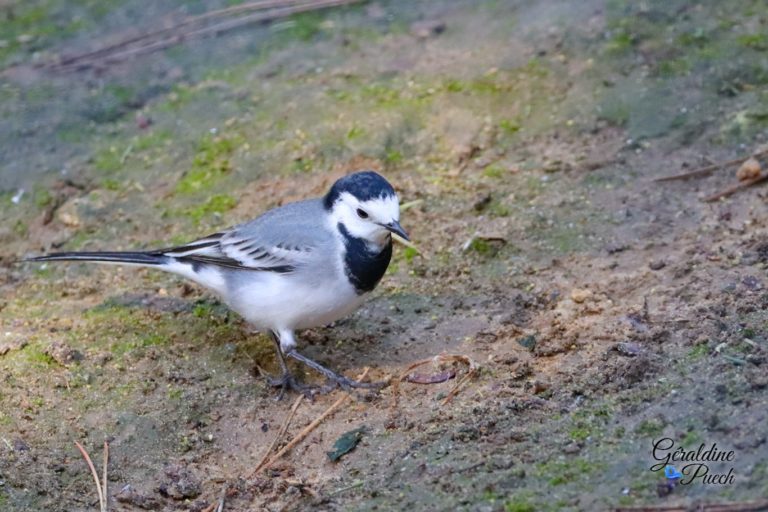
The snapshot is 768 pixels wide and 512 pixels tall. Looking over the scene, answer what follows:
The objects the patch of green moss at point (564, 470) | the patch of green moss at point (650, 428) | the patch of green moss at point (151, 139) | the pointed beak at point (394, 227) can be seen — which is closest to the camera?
the patch of green moss at point (564, 470)

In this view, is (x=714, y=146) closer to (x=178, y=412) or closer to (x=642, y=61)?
(x=642, y=61)

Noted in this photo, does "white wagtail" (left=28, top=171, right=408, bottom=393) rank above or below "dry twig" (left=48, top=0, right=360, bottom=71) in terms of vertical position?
below

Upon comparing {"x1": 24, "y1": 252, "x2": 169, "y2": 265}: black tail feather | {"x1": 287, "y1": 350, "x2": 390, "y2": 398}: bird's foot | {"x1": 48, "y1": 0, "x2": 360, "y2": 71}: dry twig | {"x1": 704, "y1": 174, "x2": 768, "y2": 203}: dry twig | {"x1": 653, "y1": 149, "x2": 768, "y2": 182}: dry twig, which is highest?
{"x1": 48, "y1": 0, "x2": 360, "y2": 71}: dry twig

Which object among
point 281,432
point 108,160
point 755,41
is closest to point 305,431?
point 281,432

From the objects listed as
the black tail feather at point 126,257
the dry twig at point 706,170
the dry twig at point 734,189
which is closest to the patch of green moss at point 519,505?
the black tail feather at point 126,257

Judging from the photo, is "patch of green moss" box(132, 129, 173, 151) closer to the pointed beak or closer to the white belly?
the white belly

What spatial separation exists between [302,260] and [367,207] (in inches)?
19.1

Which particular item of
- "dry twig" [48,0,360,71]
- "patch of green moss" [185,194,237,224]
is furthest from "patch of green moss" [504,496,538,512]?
"dry twig" [48,0,360,71]

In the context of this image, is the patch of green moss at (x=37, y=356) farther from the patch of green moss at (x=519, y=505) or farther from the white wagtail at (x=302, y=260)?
the patch of green moss at (x=519, y=505)

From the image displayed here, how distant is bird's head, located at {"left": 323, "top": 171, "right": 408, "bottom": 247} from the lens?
5312 mm

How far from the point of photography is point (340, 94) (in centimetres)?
791

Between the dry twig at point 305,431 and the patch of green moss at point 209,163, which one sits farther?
the patch of green moss at point 209,163

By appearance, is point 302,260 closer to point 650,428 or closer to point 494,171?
point 494,171

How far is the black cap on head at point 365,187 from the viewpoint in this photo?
533 centimetres
